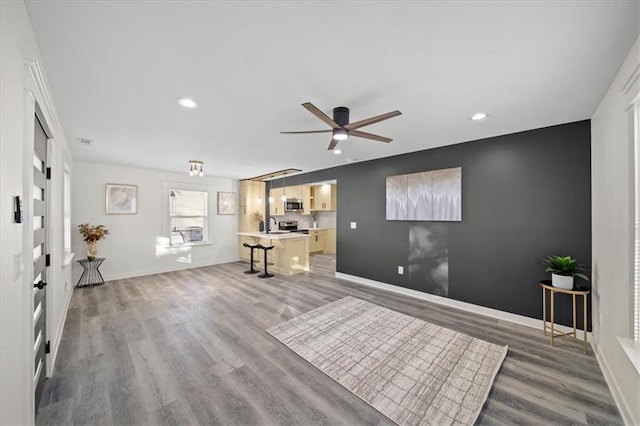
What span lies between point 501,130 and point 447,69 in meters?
1.90

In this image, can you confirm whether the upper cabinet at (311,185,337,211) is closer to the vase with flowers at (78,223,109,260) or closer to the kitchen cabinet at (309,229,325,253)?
the kitchen cabinet at (309,229,325,253)

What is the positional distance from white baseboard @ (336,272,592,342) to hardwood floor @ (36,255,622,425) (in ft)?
0.45

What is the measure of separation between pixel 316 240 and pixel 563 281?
21.2ft

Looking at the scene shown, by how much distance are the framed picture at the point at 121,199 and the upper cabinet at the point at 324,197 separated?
4.89 m

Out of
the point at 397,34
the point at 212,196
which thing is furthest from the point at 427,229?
the point at 212,196

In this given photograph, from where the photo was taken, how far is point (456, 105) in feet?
7.66

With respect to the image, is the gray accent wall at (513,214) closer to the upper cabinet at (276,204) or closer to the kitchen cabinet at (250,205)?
the upper cabinet at (276,204)

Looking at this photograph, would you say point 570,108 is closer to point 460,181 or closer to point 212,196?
point 460,181

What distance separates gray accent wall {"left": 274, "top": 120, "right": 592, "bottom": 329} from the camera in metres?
2.76

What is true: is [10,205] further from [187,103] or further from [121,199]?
[121,199]

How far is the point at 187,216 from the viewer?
6270mm

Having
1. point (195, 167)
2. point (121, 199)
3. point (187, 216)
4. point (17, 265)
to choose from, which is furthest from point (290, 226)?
point (17, 265)

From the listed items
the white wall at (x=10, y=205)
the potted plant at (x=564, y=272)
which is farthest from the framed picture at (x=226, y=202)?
the potted plant at (x=564, y=272)

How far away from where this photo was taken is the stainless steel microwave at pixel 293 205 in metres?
7.54
